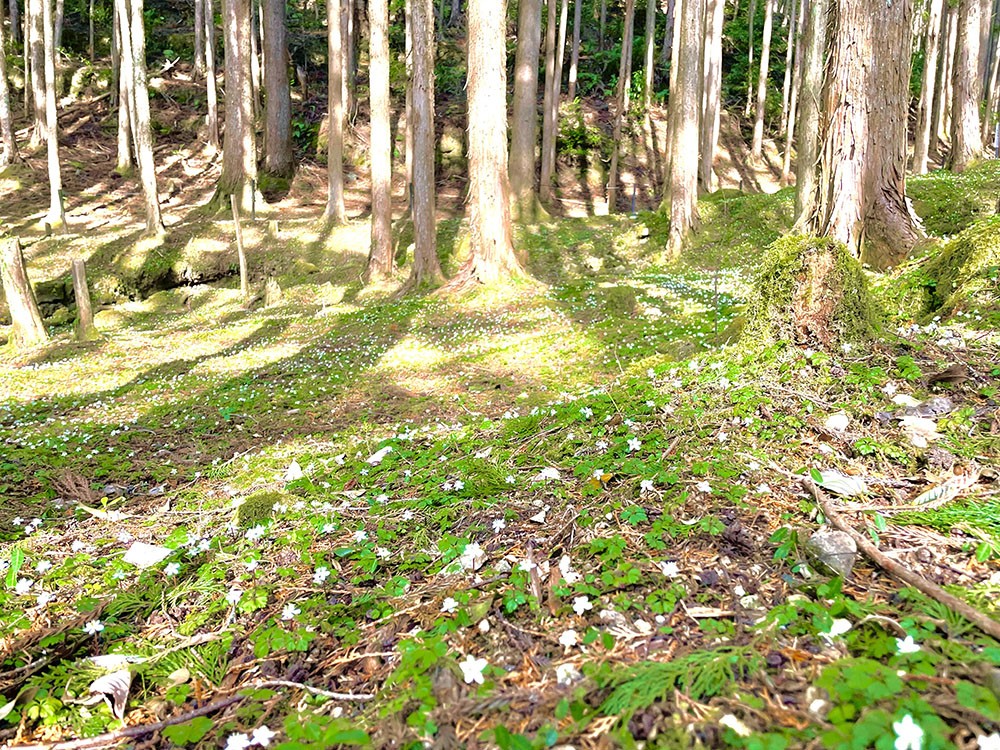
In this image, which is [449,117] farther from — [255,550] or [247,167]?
[255,550]

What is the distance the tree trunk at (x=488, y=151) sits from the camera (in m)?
12.5

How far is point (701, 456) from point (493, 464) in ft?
4.41

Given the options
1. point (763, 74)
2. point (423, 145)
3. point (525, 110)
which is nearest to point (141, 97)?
point (423, 145)

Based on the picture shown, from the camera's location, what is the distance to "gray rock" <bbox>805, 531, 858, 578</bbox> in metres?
2.32

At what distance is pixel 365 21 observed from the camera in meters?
39.8

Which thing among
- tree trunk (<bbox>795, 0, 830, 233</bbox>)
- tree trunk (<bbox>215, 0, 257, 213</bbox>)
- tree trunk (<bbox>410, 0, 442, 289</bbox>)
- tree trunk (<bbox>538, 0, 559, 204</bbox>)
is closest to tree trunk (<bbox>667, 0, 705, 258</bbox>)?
tree trunk (<bbox>795, 0, 830, 233</bbox>)

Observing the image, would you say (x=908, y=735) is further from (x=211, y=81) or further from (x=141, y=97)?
(x=211, y=81)

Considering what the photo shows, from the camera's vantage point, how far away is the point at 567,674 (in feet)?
6.76

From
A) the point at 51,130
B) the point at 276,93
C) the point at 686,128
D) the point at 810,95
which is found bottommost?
the point at 686,128

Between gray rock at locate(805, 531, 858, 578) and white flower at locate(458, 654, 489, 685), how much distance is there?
130 centimetres

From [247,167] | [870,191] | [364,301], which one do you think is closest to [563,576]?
[870,191]

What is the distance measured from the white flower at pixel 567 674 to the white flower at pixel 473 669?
25cm

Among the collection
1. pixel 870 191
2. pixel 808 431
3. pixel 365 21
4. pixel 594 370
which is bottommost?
pixel 594 370

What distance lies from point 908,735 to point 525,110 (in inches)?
823
